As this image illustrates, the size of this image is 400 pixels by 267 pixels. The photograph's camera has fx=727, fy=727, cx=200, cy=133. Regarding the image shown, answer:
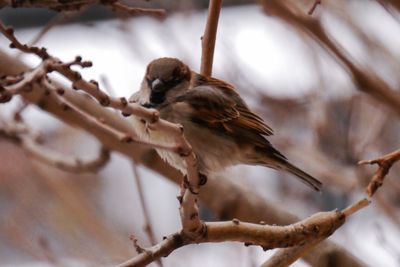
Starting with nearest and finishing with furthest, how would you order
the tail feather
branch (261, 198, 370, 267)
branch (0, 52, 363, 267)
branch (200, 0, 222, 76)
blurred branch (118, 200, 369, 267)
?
blurred branch (118, 200, 369, 267) → branch (261, 198, 370, 267) → branch (200, 0, 222, 76) → the tail feather → branch (0, 52, 363, 267)

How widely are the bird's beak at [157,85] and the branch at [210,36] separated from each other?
0.50 feet

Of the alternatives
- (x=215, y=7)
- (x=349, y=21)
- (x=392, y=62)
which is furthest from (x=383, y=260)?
(x=215, y=7)

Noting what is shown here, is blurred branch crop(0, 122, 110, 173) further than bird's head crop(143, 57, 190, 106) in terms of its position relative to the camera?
Yes

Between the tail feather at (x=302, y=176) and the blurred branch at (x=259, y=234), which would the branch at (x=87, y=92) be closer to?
the blurred branch at (x=259, y=234)

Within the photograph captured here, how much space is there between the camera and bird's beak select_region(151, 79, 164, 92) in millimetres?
2479

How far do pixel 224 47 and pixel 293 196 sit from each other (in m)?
1.30

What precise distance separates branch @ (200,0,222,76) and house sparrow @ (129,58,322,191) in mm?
89

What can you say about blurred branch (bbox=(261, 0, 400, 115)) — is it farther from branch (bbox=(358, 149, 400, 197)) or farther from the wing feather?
the wing feather

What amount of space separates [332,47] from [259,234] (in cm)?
53

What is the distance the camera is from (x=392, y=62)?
3846mm

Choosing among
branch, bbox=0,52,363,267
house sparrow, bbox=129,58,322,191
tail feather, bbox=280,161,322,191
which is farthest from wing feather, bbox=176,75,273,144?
branch, bbox=0,52,363,267

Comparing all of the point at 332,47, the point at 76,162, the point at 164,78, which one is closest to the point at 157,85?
the point at 164,78

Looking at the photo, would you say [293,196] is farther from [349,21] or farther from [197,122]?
[197,122]

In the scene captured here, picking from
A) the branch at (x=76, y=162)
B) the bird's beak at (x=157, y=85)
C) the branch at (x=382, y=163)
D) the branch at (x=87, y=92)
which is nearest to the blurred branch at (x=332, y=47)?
the branch at (x=382, y=163)
